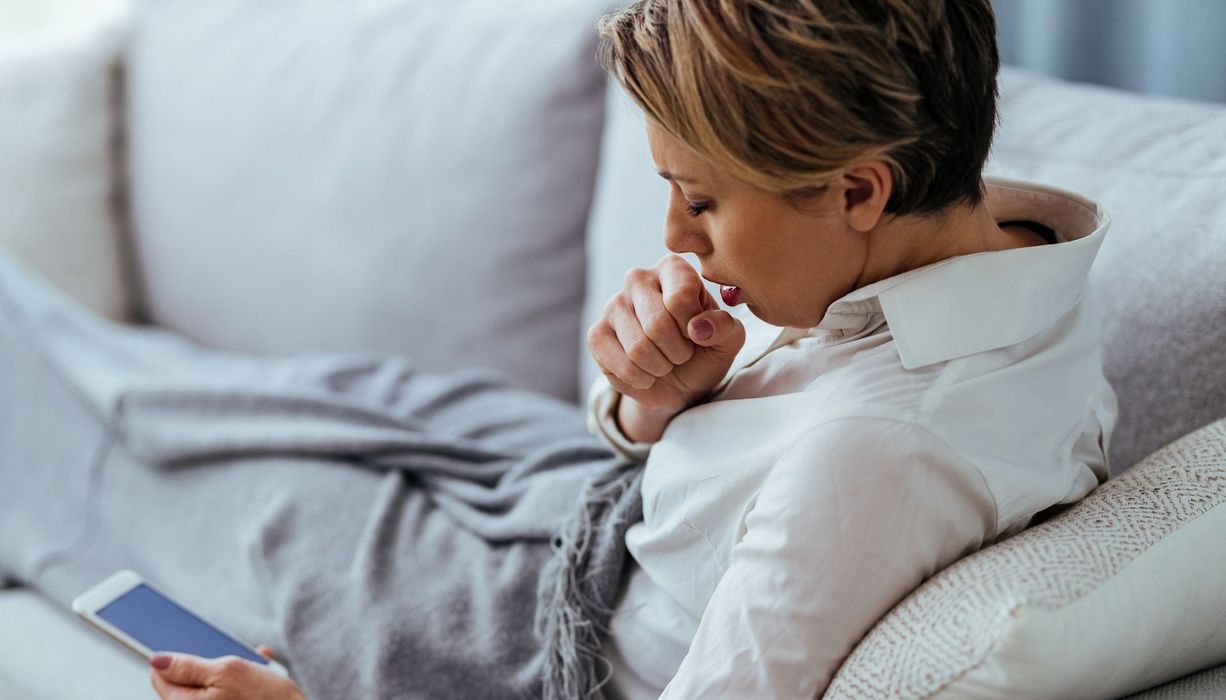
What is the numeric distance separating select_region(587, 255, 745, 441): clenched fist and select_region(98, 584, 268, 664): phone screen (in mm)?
395

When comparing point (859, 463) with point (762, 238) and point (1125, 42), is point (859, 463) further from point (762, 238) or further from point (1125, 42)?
point (1125, 42)

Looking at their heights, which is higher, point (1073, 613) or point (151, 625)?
point (1073, 613)

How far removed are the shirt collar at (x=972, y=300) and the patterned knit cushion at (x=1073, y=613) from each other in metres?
0.13

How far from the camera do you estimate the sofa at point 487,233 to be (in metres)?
0.64

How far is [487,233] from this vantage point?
1.38 m

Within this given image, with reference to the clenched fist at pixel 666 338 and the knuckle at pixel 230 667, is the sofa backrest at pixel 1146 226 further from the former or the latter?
the knuckle at pixel 230 667

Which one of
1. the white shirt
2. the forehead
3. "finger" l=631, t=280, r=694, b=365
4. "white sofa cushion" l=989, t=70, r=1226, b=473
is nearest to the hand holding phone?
the white shirt

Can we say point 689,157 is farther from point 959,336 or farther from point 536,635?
point 536,635

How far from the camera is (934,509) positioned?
0.68m

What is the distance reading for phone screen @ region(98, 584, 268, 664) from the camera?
92 cm

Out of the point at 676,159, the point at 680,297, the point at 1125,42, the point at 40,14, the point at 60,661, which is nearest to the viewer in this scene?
the point at 676,159

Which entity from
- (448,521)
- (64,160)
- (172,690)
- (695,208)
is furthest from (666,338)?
(64,160)

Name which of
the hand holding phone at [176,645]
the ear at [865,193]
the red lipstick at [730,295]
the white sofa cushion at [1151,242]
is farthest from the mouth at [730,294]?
the hand holding phone at [176,645]

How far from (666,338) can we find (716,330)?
42 millimetres
